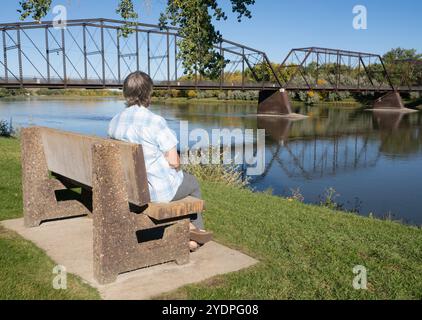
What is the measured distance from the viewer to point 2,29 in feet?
140

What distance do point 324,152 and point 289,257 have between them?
19.5m

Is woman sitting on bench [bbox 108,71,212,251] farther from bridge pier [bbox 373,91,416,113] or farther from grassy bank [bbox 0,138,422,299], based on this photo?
bridge pier [bbox 373,91,416,113]

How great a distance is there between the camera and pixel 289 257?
4.52 m

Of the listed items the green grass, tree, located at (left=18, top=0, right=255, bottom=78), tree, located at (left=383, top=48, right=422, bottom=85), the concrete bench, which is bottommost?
the green grass

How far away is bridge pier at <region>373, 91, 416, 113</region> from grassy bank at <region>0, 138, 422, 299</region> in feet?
228

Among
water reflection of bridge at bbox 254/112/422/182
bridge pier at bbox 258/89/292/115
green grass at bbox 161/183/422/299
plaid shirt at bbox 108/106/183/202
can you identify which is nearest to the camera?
green grass at bbox 161/183/422/299

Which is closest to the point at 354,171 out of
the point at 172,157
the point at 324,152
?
the point at 324,152

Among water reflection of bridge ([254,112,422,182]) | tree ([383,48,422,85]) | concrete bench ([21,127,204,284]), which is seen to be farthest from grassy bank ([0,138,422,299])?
tree ([383,48,422,85])

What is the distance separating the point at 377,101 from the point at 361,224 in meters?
73.8

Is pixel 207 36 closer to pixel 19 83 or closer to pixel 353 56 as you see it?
pixel 19 83

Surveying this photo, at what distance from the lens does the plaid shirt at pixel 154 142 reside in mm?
3912

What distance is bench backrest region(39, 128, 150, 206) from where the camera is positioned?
362cm

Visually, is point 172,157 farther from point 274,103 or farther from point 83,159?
point 274,103

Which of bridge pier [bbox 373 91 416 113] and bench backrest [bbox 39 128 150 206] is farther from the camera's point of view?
bridge pier [bbox 373 91 416 113]
